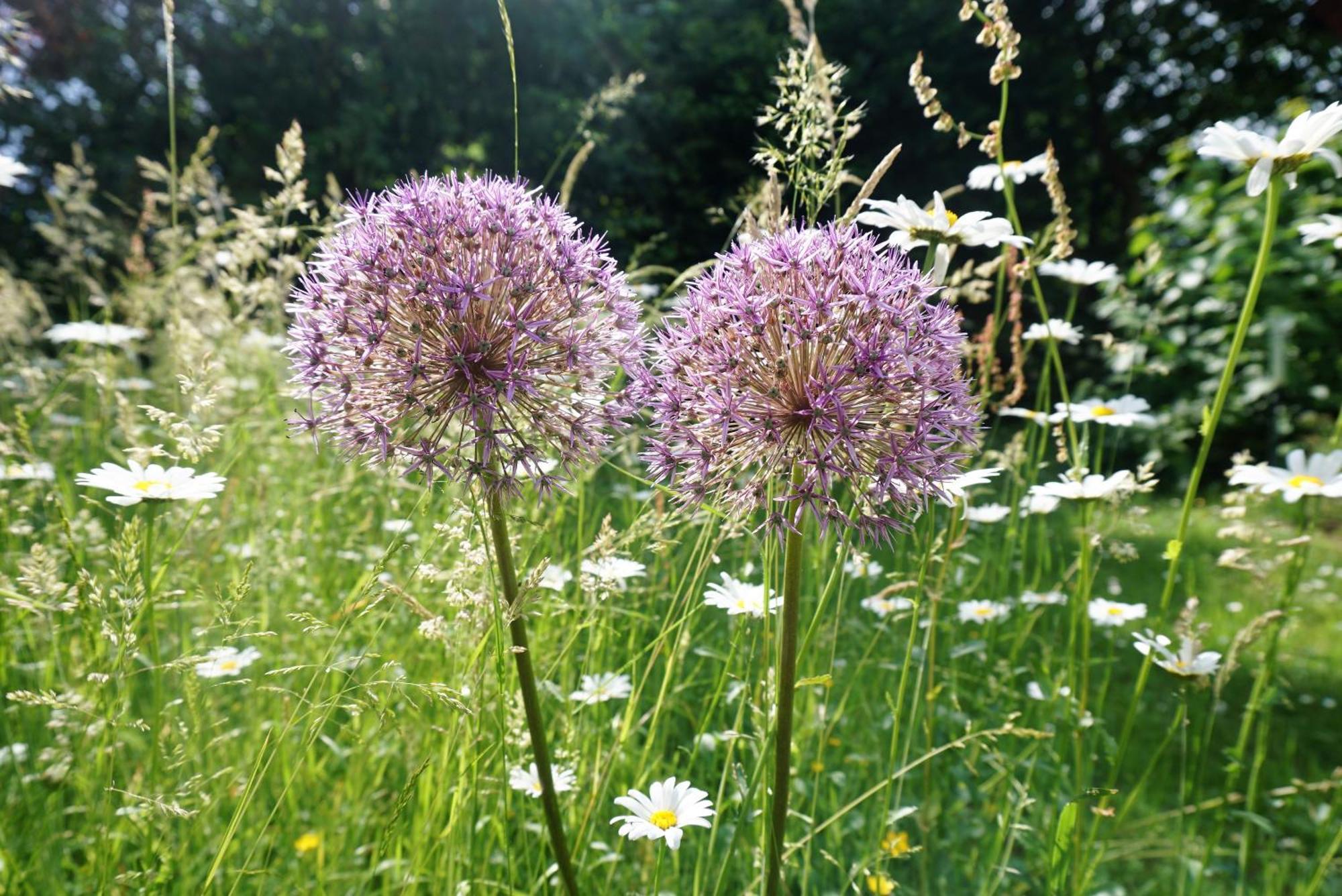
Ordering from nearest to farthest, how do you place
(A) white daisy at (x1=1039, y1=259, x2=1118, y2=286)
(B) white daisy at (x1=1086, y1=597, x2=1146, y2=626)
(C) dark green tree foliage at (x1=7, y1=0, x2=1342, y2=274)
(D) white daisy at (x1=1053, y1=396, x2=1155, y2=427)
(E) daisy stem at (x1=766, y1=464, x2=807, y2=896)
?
(E) daisy stem at (x1=766, y1=464, x2=807, y2=896), (D) white daisy at (x1=1053, y1=396, x2=1155, y2=427), (B) white daisy at (x1=1086, y1=597, x2=1146, y2=626), (A) white daisy at (x1=1039, y1=259, x2=1118, y2=286), (C) dark green tree foliage at (x1=7, y1=0, x2=1342, y2=274)

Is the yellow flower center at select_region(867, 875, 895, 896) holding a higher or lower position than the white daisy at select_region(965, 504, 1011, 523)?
lower

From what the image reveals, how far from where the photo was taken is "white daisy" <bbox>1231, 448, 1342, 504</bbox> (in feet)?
7.09

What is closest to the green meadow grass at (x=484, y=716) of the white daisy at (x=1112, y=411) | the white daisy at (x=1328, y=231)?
the white daisy at (x=1112, y=411)

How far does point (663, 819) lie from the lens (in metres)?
1.66

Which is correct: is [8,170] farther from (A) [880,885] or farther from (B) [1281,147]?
(B) [1281,147]

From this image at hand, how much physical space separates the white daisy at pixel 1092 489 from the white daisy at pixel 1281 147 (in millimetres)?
745

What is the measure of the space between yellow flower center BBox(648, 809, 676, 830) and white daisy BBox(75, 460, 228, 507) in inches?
43.5

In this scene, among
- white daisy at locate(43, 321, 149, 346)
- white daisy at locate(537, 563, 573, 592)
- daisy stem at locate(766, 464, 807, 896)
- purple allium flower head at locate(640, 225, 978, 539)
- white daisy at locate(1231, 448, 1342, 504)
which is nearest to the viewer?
daisy stem at locate(766, 464, 807, 896)

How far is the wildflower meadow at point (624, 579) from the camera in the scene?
162 centimetres

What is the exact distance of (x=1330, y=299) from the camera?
837 cm

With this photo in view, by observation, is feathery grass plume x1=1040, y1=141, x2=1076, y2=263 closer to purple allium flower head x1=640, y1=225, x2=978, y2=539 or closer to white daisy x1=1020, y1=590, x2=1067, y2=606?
purple allium flower head x1=640, y1=225, x2=978, y2=539

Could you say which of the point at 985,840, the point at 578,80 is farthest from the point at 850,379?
the point at 578,80

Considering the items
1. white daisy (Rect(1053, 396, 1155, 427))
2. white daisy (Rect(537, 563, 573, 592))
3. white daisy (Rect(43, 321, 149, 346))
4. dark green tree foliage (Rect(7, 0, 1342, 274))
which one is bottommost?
white daisy (Rect(537, 563, 573, 592))

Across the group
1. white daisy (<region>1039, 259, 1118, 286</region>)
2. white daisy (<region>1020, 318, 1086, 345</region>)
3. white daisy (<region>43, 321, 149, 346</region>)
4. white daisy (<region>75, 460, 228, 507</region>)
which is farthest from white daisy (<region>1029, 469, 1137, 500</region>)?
white daisy (<region>43, 321, 149, 346</region>)
